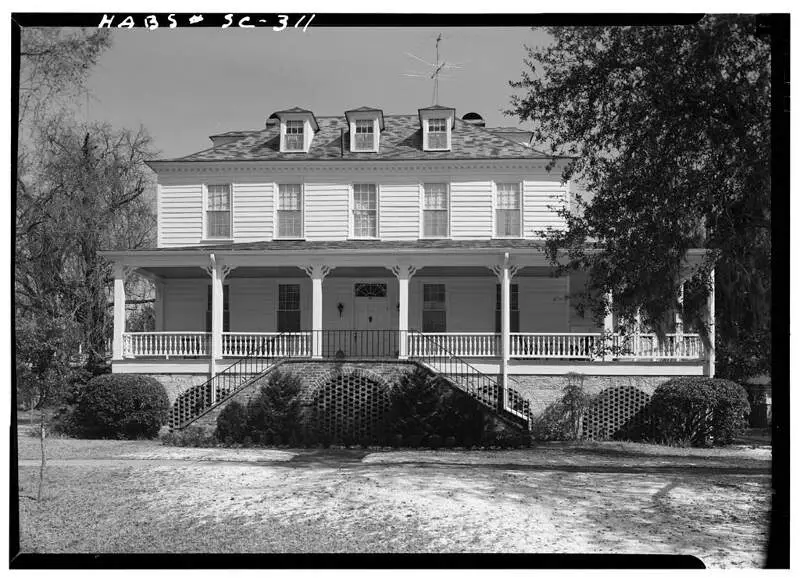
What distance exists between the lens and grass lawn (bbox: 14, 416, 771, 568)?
9312mm

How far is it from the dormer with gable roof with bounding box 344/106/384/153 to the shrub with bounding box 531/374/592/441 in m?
8.27

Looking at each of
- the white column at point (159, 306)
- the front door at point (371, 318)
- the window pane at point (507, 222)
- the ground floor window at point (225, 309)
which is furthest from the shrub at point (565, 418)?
the white column at point (159, 306)

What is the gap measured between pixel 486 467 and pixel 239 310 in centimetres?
1083

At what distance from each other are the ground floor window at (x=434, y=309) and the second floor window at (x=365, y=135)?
4.04 metres

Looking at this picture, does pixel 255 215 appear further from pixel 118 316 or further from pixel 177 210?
pixel 118 316

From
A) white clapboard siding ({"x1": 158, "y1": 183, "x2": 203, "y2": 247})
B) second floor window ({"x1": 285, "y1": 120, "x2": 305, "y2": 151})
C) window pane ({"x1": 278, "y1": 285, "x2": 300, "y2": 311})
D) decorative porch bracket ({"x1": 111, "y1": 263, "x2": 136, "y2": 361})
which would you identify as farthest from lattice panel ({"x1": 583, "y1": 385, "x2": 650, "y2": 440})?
white clapboard siding ({"x1": 158, "y1": 183, "x2": 203, "y2": 247})

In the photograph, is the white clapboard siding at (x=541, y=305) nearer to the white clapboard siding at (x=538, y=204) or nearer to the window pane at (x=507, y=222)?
the window pane at (x=507, y=222)

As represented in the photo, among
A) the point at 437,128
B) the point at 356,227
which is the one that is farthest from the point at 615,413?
the point at 437,128

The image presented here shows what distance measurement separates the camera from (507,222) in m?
21.6

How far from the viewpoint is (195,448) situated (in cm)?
1684

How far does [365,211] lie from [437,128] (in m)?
2.96

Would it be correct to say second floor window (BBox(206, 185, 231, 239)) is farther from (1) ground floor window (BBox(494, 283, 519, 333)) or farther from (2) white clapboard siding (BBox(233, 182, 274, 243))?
(1) ground floor window (BBox(494, 283, 519, 333))

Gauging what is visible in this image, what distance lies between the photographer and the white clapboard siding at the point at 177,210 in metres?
22.1
